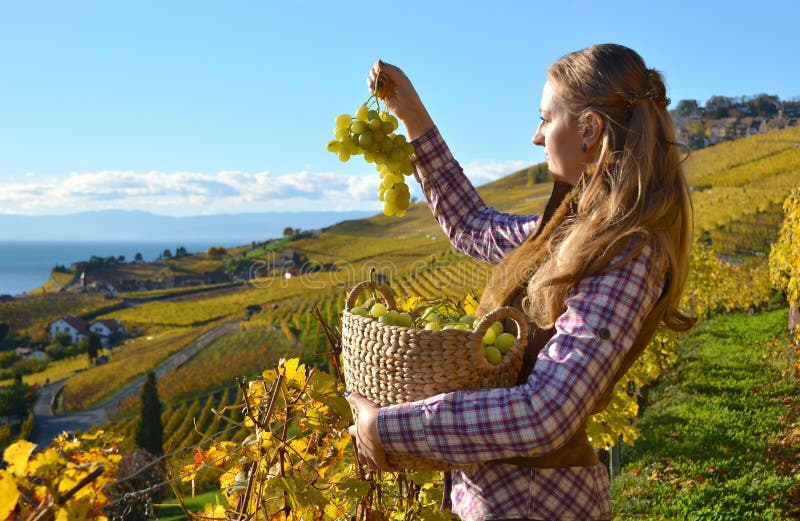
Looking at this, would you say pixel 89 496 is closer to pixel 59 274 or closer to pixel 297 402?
pixel 297 402

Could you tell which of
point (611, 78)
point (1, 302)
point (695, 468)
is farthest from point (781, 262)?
point (1, 302)

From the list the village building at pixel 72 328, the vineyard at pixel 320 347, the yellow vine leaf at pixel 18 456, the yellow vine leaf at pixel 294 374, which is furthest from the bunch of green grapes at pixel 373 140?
the village building at pixel 72 328

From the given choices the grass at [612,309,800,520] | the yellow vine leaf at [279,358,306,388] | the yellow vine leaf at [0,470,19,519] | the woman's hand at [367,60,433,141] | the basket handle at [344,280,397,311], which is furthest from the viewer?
the grass at [612,309,800,520]

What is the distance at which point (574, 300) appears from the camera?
1159 mm

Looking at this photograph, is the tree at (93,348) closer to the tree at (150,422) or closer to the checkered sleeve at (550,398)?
the tree at (150,422)

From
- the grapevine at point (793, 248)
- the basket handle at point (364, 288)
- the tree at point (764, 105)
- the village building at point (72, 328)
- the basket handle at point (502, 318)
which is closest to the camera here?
the basket handle at point (502, 318)

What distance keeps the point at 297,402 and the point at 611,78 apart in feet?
3.52

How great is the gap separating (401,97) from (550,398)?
110 cm

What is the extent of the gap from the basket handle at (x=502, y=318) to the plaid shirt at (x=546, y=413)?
10cm

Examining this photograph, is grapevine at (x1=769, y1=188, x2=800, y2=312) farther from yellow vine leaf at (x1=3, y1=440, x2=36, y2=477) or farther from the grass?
yellow vine leaf at (x1=3, y1=440, x2=36, y2=477)

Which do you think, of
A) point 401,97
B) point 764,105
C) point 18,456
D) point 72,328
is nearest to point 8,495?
point 18,456

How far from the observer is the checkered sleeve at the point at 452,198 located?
1.93 meters

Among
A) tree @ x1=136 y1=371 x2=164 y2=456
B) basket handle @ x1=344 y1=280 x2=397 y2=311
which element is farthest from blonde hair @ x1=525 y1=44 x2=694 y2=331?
tree @ x1=136 y1=371 x2=164 y2=456

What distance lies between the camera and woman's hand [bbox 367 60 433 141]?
1.85 metres
